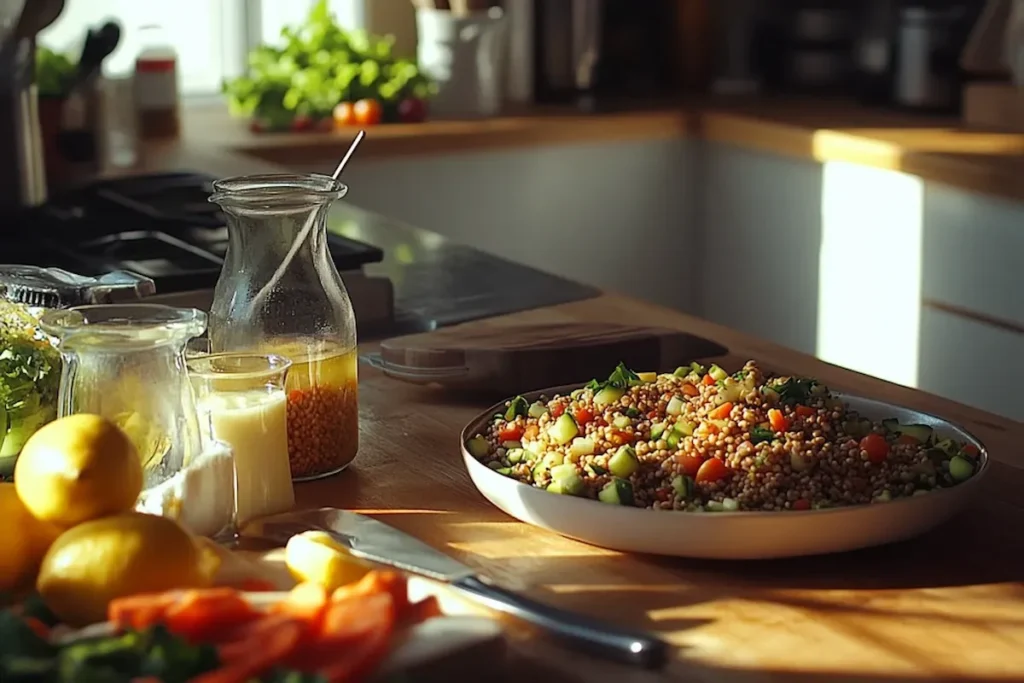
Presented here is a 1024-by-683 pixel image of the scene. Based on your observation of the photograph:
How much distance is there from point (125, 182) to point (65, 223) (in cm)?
30

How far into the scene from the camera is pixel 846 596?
1005 mm

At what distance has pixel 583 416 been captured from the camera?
1.18m

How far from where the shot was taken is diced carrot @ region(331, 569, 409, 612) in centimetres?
86

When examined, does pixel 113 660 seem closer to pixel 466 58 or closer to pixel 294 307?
pixel 294 307

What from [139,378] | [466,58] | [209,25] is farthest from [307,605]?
[209,25]

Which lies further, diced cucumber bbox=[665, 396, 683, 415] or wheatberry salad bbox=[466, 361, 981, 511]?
diced cucumber bbox=[665, 396, 683, 415]

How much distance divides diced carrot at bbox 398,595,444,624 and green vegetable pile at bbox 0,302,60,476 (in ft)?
1.37

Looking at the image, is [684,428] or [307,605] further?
[684,428]

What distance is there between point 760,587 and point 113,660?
1.46 ft

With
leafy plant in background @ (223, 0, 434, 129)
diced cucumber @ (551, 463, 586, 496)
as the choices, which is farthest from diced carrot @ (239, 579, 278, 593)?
leafy plant in background @ (223, 0, 434, 129)

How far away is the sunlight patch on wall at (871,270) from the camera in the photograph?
265 cm

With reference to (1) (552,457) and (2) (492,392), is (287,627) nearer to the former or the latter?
(1) (552,457)

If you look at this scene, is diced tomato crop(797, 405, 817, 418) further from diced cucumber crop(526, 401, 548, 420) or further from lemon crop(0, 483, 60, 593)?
lemon crop(0, 483, 60, 593)

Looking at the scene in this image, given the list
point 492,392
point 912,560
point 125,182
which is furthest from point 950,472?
point 125,182
